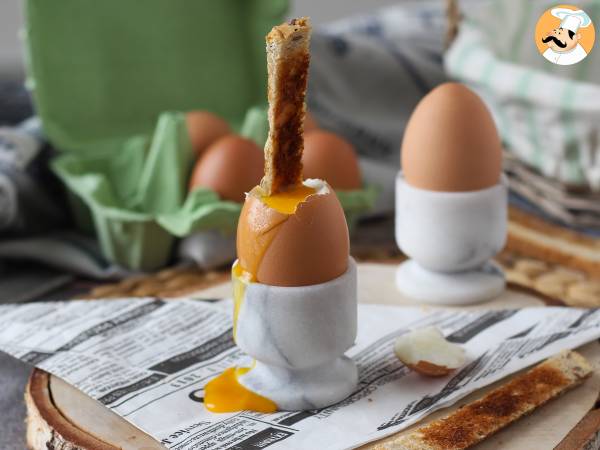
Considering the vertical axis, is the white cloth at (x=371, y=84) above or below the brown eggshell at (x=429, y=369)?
above

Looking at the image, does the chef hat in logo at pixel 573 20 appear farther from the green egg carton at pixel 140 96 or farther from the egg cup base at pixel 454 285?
the green egg carton at pixel 140 96

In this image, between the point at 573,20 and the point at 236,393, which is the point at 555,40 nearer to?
the point at 573,20

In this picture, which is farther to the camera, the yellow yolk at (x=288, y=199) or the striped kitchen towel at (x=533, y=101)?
the striped kitchen towel at (x=533, y=101)

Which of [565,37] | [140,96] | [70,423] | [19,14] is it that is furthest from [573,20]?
[19,14]

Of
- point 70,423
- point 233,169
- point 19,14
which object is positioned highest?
point 19,14

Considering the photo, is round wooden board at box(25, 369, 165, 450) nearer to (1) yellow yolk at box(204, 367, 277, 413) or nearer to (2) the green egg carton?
(1) yellow yolk at box(204, 367, 277, 413)

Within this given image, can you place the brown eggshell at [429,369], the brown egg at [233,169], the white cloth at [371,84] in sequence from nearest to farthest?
1. the brown eggshell at [429,369]
2. the brown egg at [233,169]
3. the white cloth at [371,84]

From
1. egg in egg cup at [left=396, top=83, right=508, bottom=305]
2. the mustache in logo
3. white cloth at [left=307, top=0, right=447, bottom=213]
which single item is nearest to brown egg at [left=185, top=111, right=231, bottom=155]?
white cloth at [left=307, top=0, right=447, bottom=213]

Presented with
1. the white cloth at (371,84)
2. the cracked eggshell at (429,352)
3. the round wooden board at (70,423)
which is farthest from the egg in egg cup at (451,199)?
the white cloth at (371,84)
